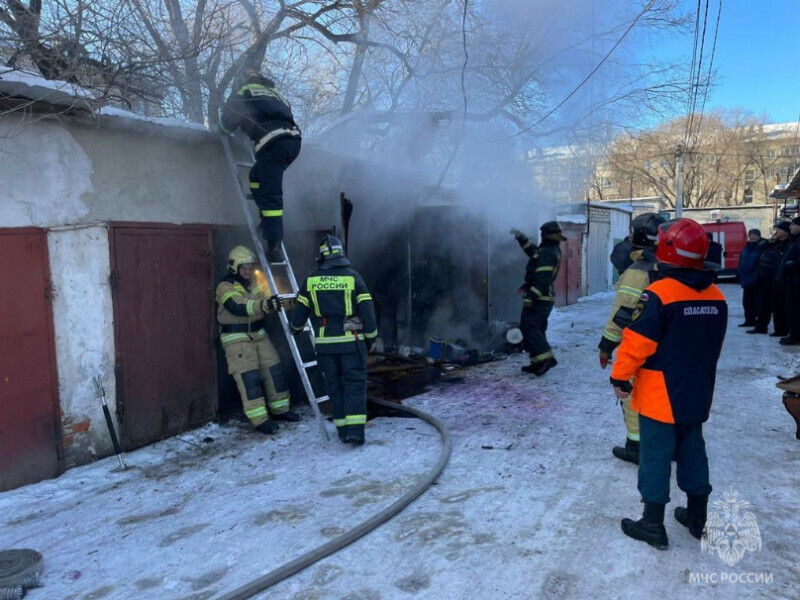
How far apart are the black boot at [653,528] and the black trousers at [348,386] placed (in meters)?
2.36

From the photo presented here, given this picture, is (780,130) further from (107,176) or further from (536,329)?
(107,176)

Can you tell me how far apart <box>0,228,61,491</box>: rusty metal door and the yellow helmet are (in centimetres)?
151

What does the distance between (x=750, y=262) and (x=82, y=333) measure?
1023 centimetres

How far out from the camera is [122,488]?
13.2 feet

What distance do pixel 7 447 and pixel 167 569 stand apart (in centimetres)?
185

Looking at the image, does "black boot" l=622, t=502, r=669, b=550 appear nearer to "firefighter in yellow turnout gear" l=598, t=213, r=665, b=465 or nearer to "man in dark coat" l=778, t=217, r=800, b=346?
"firefighter in yellow turnout gear" l=598, t=213, r=665, b=465

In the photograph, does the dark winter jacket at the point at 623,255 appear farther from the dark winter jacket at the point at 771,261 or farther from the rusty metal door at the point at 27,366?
the dark winter jacket at the point at 771,261

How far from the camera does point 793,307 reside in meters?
8.03

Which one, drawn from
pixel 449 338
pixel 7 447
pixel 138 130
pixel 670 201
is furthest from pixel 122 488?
pixel 670 201

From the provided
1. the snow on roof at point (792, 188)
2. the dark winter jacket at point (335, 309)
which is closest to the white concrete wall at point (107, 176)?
the dark winter jacket at point (335, 309)

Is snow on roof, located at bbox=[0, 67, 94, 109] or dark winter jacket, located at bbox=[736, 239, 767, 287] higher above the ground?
snow on roof, located at bbox=[0, 67, 94, 109]

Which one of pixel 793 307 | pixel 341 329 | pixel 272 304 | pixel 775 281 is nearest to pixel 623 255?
pixel 341 329

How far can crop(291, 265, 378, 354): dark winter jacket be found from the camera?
15.6 ft

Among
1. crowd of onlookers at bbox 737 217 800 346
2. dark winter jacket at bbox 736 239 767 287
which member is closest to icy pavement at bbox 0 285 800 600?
crowd of onlookers at bbox 737 217 800 346
